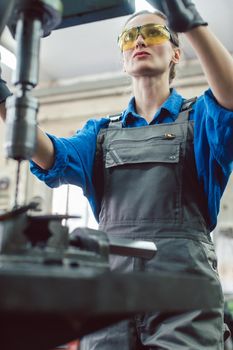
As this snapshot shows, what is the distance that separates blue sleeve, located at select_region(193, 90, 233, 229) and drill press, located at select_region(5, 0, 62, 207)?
50 cm

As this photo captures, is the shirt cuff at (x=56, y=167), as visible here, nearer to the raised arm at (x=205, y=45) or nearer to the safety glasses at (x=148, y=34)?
the safety glasses at (x=148, y=34)

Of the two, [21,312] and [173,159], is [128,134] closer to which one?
[173,159]

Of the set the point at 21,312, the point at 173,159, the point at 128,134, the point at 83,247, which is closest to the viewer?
the point at 21,312

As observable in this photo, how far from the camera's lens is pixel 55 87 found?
177 inches

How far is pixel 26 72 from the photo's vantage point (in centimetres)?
71

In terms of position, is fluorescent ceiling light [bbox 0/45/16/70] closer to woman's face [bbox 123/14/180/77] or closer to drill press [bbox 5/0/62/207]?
woman's face [bbox 123/14/180/77]

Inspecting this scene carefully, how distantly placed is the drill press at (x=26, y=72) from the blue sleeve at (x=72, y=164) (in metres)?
0.57

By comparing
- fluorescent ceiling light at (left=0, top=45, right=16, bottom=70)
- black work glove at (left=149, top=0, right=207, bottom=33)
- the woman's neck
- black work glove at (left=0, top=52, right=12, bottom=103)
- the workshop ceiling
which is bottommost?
black work glove at (left=0, top=52, right=12, bottom=103)

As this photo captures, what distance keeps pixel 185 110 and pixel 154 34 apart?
0.74 ft

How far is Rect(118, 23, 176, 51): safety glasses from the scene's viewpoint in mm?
1357

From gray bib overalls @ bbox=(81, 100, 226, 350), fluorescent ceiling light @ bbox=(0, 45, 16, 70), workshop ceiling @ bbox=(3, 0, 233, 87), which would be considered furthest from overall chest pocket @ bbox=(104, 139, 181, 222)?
fluorescent ceiling light @ bbox=(0, 45, 16, 70)

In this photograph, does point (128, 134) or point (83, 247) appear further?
point (128, 134)

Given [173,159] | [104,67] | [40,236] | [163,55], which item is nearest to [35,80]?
[40,236]

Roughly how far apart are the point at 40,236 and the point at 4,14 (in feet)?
1.00
